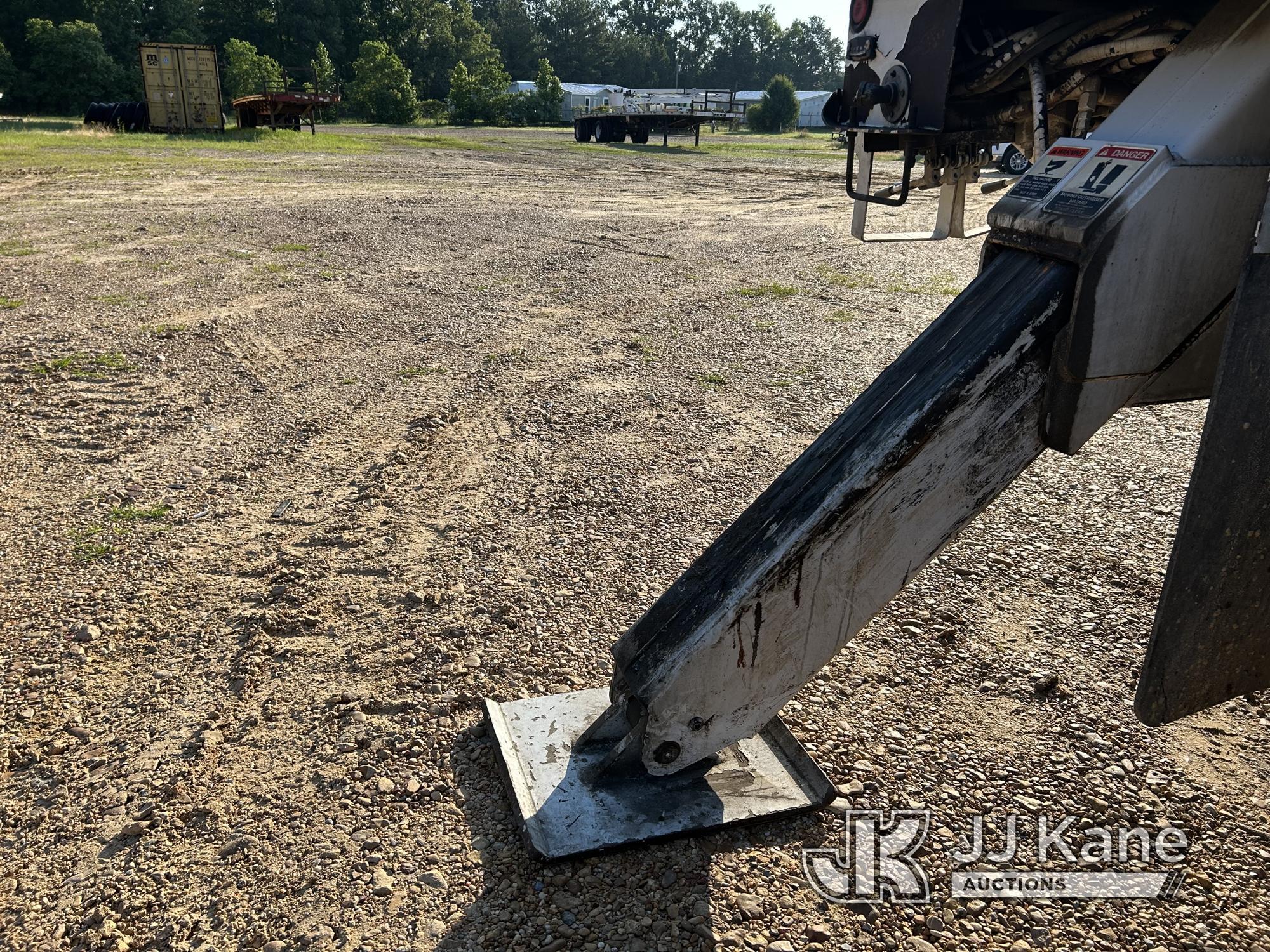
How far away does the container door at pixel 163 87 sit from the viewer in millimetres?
25375

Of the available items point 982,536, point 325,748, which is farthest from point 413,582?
point 982,536

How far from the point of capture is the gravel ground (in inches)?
86.8

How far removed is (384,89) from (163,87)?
1812 centimetres

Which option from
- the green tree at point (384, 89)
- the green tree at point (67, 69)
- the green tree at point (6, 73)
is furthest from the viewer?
the green tree at point (67, 69)

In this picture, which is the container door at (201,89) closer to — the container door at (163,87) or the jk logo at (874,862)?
the container door at (163,87)

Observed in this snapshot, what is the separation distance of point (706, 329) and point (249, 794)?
5.53 meters

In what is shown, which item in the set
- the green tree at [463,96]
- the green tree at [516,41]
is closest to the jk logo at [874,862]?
the green tree at [463,96]

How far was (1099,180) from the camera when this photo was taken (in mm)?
1631

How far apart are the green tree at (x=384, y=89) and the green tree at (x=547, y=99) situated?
5.65 meters

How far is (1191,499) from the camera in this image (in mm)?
1593

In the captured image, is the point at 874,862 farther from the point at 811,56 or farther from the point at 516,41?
the point at 811,56

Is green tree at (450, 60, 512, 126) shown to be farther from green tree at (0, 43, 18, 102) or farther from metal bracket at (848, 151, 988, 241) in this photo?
metal bracket at (848, 151, 988, 241)

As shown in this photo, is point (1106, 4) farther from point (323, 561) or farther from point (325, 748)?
point (323, 561)

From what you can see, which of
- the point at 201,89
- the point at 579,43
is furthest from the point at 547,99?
the point at 579,43
